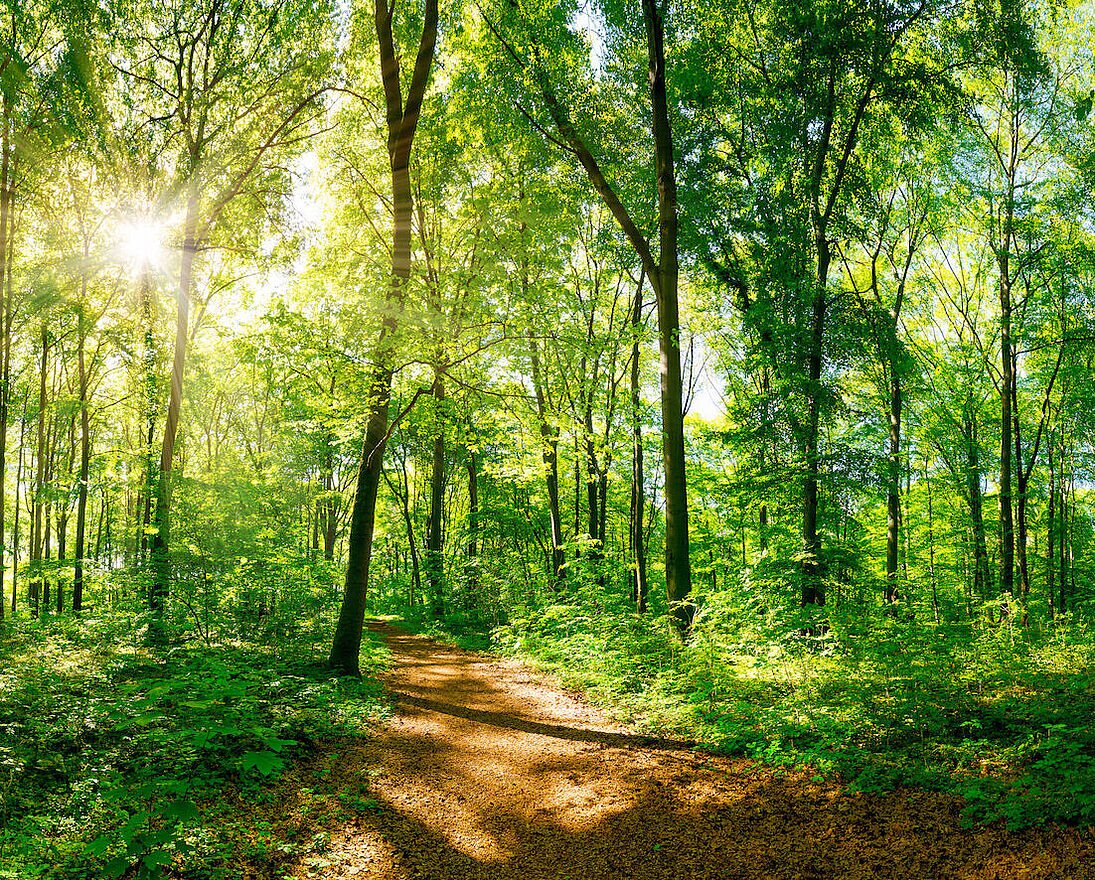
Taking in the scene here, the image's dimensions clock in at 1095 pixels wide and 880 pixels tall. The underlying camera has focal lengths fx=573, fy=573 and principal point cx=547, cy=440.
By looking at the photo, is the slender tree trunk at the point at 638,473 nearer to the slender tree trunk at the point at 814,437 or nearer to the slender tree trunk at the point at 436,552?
the slender tree trunk at the point at 814,437

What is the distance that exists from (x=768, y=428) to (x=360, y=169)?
41.1ft

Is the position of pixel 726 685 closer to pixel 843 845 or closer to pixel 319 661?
pixel 843 845

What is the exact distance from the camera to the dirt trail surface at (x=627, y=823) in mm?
3521

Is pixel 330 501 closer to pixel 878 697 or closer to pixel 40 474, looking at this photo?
pixel 40 474

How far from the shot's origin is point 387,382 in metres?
9.12

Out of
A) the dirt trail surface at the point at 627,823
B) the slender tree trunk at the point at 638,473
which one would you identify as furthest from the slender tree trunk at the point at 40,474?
the slender tree trunk at the point at 638,473

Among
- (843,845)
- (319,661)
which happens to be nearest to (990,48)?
(843,845)

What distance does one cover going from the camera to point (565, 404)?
1712 cm

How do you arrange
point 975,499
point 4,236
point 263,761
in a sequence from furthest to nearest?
point 975,499 → point 4,236 → point 263,761

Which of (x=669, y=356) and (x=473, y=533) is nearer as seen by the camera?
(x=669, y=356)

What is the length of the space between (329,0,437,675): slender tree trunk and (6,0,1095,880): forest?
0.23 feet

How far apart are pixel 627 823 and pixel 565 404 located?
13374 millimetres

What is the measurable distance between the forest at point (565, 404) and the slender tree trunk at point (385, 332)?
71mm

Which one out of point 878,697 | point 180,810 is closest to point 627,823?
point 878,697
